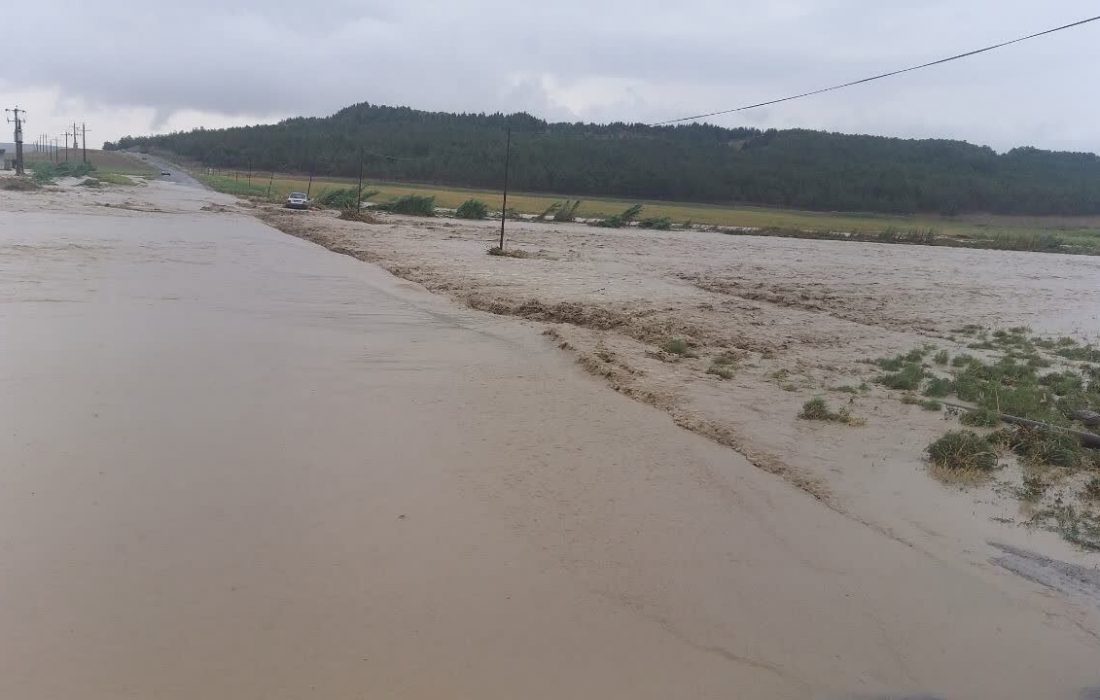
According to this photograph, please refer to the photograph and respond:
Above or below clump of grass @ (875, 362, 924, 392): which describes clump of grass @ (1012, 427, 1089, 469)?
below

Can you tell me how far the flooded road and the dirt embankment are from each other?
666 millimetres

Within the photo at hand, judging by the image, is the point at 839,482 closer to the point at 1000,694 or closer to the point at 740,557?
the point at 740,557

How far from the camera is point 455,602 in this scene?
484 centimetres

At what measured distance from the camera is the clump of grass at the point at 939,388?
392 inches

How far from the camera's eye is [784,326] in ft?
50.1

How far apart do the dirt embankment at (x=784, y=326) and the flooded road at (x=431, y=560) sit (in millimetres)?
666

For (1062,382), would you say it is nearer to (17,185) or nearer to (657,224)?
(657,224)

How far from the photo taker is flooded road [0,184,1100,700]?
13.8 ft

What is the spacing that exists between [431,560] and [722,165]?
10986cm

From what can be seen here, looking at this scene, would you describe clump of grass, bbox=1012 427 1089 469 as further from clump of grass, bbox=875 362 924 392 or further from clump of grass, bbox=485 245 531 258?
clump of grass, bbox=485 245 531 258

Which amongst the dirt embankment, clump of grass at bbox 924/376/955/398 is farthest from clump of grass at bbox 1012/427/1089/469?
clump of grass at bbox 924/376/955/398

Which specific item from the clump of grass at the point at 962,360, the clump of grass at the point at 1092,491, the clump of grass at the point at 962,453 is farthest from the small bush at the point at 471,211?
the clump of grass at the point at 1092,491

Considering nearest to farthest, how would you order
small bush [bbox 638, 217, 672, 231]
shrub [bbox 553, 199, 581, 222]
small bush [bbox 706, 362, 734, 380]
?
small bush [bbox 706, 362, 734, 380]
small bush [bbox 638, 217, 672, 231]
shrub [bbox 553, 199, 581, 222]

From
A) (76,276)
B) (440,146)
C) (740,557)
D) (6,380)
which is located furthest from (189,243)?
(440,146)
